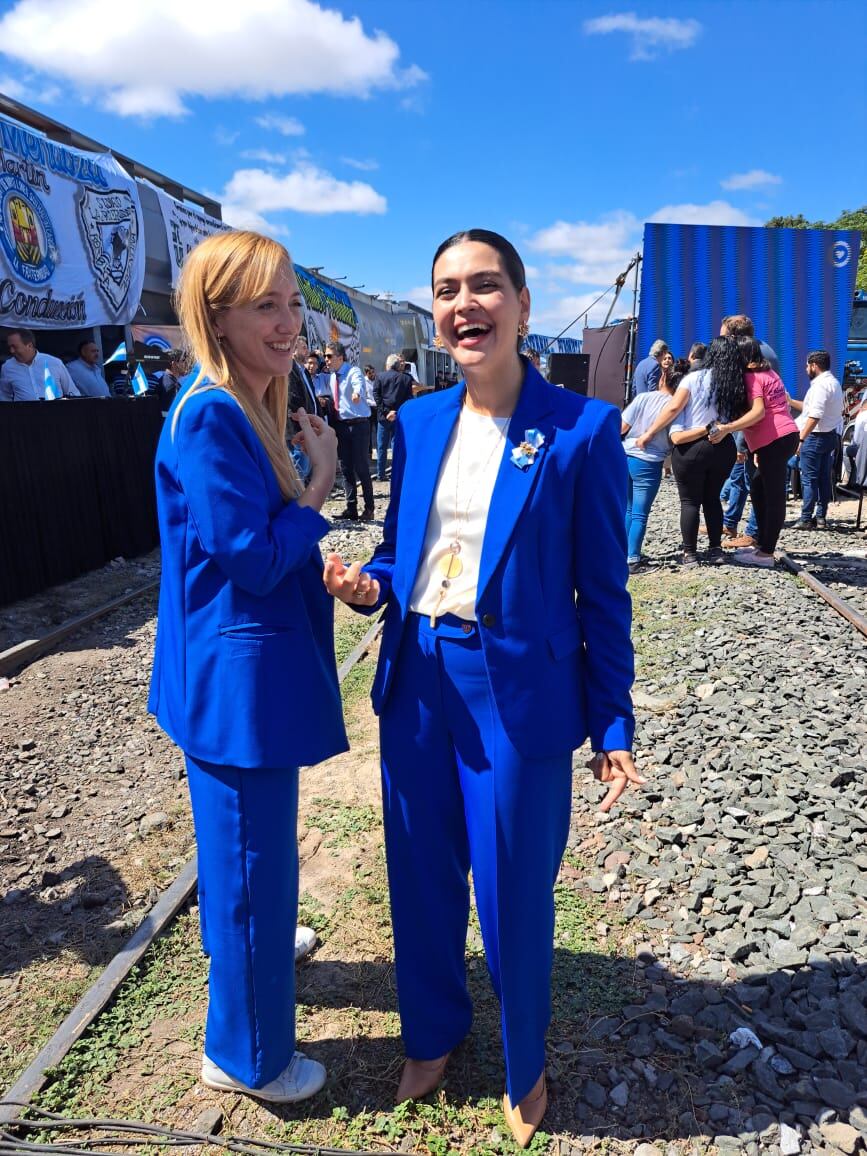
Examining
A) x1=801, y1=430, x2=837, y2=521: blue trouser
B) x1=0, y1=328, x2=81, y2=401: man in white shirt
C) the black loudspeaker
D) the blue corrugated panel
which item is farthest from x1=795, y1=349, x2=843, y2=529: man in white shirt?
the black loudspeaker

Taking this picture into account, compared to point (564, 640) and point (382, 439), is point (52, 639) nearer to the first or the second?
point (564, 640)

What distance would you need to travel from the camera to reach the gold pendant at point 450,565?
208 centimetres

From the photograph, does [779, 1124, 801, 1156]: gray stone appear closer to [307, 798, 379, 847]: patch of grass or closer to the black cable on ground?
the black cable on ground

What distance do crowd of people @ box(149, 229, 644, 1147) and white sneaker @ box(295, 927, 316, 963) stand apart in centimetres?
75

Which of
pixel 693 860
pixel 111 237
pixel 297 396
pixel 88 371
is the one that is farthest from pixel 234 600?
pixel 111 237

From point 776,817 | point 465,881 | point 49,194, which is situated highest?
point 49,194

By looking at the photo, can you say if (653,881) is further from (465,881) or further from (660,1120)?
(465,881)

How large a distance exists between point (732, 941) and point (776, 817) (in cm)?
89

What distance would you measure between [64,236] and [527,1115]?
10.7 meters

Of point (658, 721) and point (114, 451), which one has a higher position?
point (114, 451)

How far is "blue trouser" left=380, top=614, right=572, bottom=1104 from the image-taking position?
208 centimetres

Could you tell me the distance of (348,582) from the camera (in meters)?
2.09

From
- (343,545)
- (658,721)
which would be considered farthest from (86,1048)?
(343,545)

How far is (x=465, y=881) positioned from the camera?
2.39 m
